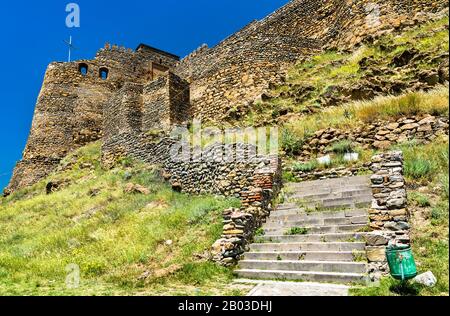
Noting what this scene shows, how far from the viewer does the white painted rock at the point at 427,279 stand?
5.55 meters

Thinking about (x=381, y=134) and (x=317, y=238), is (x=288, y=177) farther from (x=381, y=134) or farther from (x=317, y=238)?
(x=317, y=238)

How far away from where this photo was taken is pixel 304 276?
694 centimetres

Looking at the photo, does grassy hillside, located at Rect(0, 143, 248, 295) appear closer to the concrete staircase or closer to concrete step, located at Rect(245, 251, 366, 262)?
concrete step, located at Rect(245, 251, 366, 262)

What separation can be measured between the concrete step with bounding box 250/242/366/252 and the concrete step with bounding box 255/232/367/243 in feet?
0.08

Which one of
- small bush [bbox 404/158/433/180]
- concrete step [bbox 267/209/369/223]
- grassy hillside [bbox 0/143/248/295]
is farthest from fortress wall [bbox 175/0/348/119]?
small bush [bbox 404/158/433/180]

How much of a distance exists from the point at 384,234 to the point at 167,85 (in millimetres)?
16954

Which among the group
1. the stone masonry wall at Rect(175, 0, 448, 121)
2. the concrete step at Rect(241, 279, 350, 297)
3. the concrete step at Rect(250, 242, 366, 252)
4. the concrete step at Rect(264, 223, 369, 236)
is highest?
the stone masonry wall at Rect(175, 0, 448, 121)

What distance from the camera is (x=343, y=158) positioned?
1209 cm

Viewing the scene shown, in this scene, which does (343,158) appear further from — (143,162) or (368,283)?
(143,162)

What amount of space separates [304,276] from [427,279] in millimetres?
2130

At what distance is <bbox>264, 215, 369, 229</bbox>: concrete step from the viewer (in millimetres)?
8188

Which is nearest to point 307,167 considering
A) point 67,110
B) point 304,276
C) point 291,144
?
point 291,144

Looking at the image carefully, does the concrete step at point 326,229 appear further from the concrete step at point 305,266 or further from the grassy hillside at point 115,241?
the grassy hillside at point 115,241

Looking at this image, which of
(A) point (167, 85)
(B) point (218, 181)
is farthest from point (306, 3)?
(B) point (218, 181)
